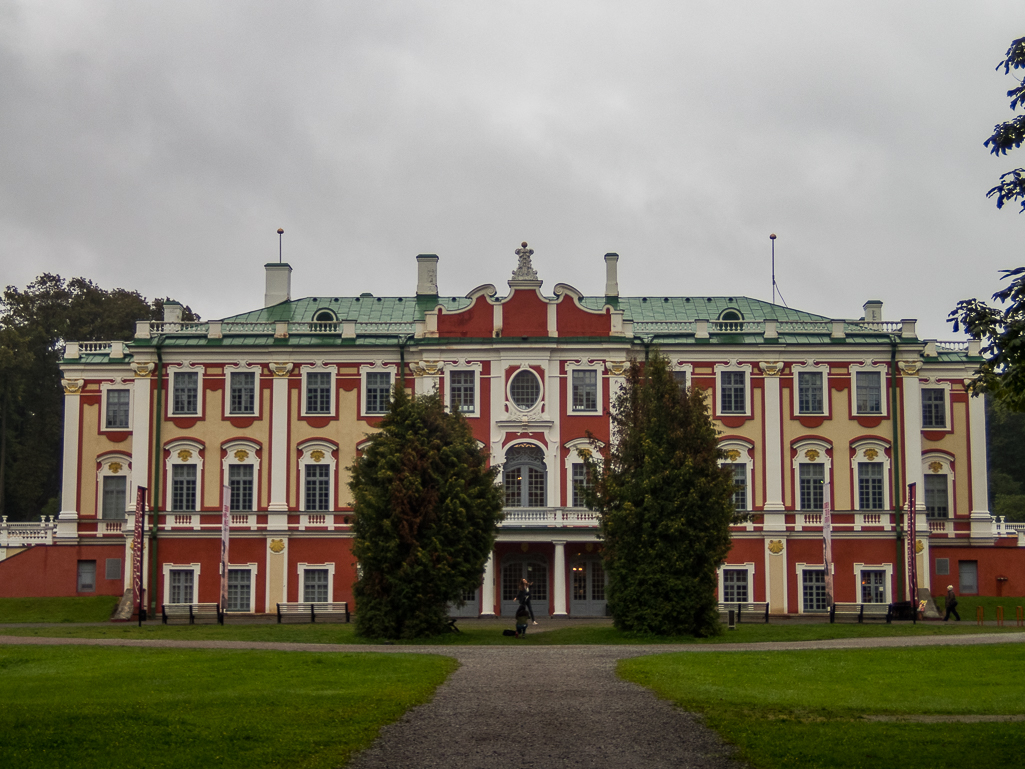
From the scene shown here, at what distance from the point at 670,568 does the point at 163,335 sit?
27.3 m

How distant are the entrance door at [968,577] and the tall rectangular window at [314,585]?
25541 millimetres

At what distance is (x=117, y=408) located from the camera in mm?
52625

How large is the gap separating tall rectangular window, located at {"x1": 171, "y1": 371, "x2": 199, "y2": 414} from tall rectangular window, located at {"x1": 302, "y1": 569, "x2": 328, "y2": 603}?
323 inches

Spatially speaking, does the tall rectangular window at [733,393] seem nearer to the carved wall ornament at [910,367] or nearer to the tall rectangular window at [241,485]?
the carved wall ornament at [910,367]

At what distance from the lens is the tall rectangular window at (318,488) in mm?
50438

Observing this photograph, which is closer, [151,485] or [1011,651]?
[1011,651]

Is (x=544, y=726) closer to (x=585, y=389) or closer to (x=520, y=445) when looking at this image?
(x=520, y=445)

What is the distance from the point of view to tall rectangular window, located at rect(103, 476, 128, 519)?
52.2 meters

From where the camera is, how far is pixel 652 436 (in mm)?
34625

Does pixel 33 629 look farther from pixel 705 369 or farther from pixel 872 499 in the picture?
pixel 872 499

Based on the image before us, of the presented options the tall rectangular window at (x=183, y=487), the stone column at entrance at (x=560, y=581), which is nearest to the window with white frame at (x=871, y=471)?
the stone column at entrance at (x=560, y=581)

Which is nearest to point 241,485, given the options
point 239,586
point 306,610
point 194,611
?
point 239,586

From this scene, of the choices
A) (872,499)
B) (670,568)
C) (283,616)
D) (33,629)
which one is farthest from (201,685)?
(872,499)

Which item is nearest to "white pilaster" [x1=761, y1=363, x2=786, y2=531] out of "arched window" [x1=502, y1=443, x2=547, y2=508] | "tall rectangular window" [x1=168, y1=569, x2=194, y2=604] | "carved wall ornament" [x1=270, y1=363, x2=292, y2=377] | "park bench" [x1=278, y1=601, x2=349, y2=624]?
"arched window" [x1=502, y1=443, x2=547, y2=508]
